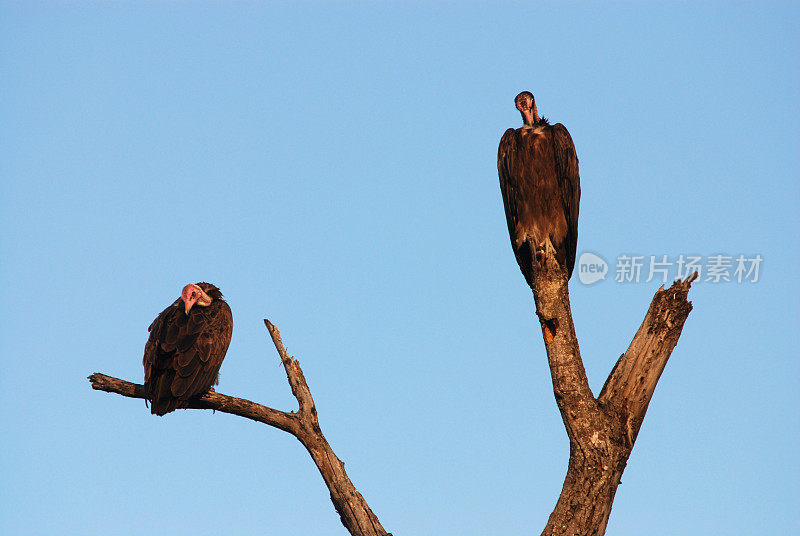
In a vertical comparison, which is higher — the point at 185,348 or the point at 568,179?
the point at 568,179

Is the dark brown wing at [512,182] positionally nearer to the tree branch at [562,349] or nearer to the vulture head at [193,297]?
the tree branch at [562,349]

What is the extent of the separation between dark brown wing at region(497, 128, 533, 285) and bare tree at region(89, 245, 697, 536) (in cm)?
174

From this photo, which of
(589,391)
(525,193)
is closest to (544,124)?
(525,193)

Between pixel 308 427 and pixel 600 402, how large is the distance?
2.41 metres

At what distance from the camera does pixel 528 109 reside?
8766mm

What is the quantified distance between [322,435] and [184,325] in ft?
6.41

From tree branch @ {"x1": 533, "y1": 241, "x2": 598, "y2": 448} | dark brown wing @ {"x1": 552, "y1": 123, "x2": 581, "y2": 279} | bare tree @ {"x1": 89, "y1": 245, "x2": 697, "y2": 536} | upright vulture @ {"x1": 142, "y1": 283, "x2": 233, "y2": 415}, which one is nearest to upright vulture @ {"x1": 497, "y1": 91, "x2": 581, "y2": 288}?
dark brown wing @ {"x1": 552, "y1": 123, "x2": 581, "y2": 279}

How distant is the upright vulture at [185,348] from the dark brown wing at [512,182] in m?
3.09

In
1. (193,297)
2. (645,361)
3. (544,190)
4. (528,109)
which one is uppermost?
(528,109)

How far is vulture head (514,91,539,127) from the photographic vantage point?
877cm

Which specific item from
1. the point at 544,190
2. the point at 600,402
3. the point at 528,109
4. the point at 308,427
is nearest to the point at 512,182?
the point at 544,190

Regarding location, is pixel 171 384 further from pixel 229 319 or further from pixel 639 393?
pixel 639 393

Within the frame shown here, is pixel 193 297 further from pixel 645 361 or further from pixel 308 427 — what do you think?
pixel 645 361

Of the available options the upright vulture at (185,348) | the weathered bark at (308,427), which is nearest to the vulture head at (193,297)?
the upright vulture at (185,348)
